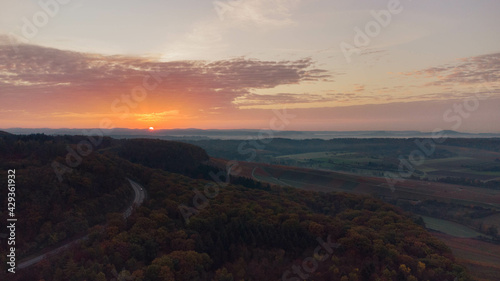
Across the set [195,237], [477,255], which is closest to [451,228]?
[477,255]

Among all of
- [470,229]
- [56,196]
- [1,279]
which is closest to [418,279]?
[1,279]

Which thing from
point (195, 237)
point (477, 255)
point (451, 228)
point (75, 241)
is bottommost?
point (451, 228)

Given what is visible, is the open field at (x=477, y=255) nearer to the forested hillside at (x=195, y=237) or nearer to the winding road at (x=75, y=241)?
the forested hillside at (x=195, y=237)

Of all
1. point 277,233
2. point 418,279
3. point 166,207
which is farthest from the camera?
point 166,207

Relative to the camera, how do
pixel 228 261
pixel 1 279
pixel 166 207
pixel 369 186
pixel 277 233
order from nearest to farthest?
pixel 1 279 < pixel 228 261 < pixel 277 233 < pixel 166 207 < pixel 369 186

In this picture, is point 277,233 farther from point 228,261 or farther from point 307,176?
point 307,176

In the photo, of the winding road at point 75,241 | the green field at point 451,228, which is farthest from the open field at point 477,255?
the winding road at point 75,241

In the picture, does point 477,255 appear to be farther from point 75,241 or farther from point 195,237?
point 75,241

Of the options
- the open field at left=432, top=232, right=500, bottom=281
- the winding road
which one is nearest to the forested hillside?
the winding road
